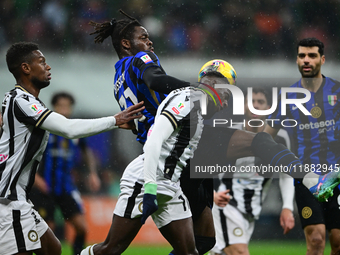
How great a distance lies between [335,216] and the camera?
158 inches

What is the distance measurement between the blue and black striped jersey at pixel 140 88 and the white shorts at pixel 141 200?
1.27ft

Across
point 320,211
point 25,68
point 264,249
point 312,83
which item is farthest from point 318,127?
point 264,249

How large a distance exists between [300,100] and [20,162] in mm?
2682

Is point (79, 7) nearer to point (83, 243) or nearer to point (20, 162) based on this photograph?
point (83, 243)

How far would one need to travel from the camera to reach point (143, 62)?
310cm

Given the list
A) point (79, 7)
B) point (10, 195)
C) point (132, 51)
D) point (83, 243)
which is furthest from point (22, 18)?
point (10, 195)

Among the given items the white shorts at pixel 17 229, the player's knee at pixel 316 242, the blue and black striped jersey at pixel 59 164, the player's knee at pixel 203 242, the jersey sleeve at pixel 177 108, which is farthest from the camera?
the blue and black striped jersey at pixel 59 164

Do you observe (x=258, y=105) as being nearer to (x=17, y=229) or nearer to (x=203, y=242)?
(x=203, y=242)

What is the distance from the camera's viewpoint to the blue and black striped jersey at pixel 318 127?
4.20 m

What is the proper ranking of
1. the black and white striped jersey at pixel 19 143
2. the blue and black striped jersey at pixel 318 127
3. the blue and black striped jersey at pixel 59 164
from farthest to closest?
the blue and black striped jersey at pixel 59 164
the blue and black striped jersey at pixel 318 127
the black and white striped jersey at pixel 19 143

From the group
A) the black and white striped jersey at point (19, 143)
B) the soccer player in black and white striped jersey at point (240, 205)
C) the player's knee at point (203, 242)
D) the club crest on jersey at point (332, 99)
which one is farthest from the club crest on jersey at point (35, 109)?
the club crest on jersey at point (332, 99)

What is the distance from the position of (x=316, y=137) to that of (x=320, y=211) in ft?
2.28

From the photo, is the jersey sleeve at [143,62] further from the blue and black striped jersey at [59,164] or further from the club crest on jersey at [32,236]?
the blue and black striped jersey at [59,164]

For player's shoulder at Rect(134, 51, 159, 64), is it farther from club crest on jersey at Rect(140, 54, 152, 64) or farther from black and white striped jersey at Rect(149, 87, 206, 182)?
black and white striped jersey at Rect(149, 87, 206, 182)
